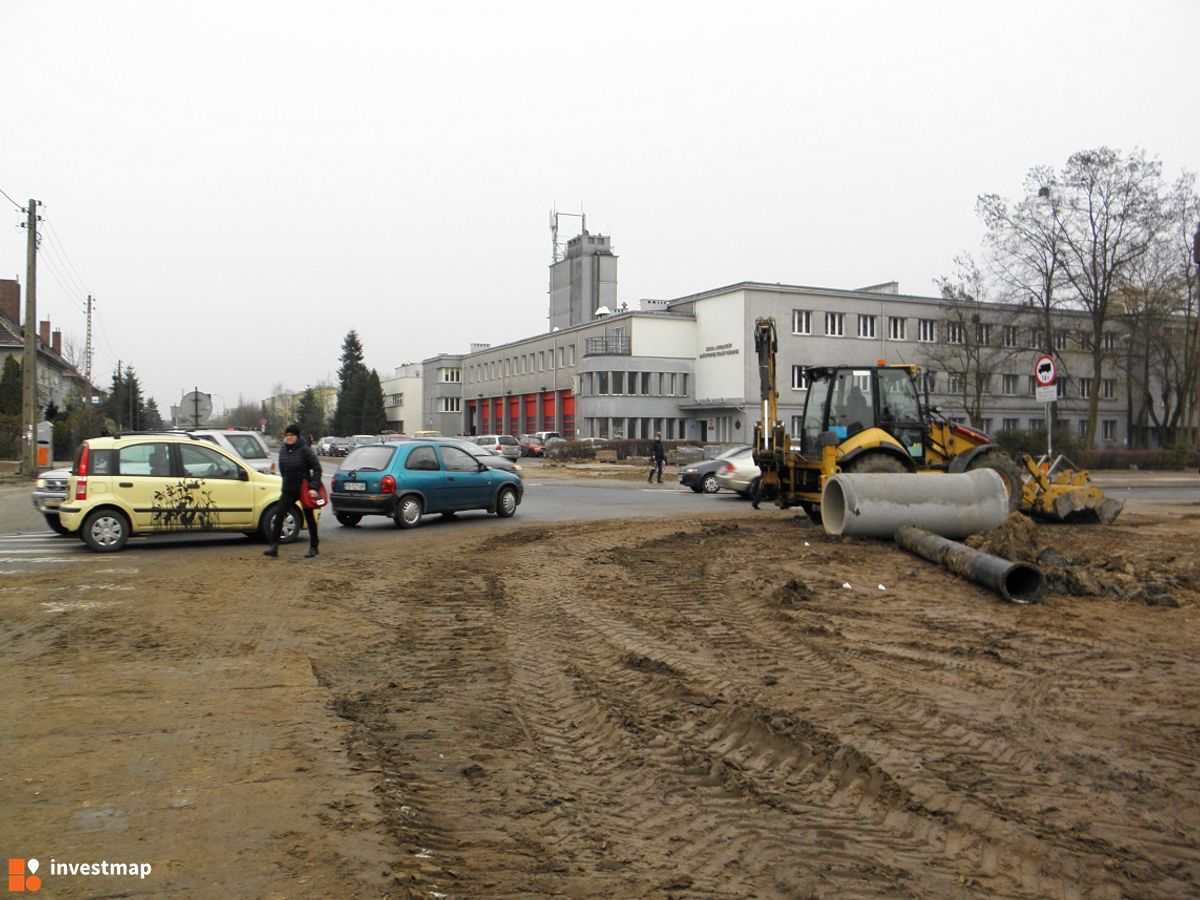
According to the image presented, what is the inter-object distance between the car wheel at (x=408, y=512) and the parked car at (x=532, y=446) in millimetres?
38841

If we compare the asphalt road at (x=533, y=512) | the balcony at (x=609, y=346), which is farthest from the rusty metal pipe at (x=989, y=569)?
the balcony at (x=609, y=346)

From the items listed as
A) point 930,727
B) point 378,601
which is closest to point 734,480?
point 378,601

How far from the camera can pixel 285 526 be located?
15523 mm

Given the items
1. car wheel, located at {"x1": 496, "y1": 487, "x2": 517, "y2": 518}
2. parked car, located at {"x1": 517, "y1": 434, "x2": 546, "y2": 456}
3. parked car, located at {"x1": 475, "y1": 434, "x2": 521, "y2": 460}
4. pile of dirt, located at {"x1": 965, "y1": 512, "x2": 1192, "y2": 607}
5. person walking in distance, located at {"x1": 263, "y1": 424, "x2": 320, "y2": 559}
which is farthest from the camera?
parked car, located at {"x1": 517, "y1": 434, "x2": 546, "y2": 456}

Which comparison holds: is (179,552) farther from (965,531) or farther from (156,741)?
(965,531)

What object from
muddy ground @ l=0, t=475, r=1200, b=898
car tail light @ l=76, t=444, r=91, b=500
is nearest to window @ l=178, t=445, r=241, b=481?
car tail light @ l=76, t=444, r=91, b=500

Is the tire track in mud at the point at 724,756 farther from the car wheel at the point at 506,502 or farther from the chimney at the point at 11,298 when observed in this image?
the chimney at the point at 11,298

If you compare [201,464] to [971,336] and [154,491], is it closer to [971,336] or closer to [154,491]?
[154,491]

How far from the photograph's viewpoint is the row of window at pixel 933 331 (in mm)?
52969

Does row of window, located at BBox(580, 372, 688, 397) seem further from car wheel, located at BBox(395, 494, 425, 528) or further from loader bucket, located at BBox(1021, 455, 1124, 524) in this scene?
loader bucket, located at BBox(1021, 455, 1124, 524)

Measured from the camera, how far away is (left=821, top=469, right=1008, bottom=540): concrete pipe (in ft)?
43.3

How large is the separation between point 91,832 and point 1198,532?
1681 cm

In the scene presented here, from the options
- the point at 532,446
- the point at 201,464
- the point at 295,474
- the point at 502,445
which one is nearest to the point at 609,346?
the point at 532,446

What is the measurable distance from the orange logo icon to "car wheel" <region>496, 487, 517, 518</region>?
52.3 feet
